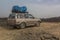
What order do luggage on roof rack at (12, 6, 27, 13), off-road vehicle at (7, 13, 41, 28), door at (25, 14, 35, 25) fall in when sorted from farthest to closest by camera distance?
luggage on roof rack at (12, 6, 27, 13) → door at (25, 14, 35, 25) → off-road vehicle at (7, 13, 41, 28)

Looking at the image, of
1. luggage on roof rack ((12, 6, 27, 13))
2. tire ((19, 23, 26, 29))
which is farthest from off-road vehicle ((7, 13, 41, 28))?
luggage on roof rack ((12, 6, 27, 13))

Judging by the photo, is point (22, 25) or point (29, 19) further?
point (29, 19)

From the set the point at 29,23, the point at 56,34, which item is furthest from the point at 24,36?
the point at 29,23

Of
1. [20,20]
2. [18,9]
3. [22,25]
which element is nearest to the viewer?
[20,20]

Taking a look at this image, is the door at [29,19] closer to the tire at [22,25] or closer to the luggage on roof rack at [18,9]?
the tire at [22,25]

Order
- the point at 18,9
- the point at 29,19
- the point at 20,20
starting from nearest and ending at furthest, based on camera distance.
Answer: the point at 20,20 < the point at 29,19 < the point at 18,9

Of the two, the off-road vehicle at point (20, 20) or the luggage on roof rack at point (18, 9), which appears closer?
the off-road vehicle at point (20, 20)

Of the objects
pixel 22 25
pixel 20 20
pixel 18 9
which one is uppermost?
pixel 18 9


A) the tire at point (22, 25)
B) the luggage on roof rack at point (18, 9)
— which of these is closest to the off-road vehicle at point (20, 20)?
the tire at point (22, 25)

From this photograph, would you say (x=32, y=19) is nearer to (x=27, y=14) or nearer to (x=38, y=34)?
(x=27, y=14)

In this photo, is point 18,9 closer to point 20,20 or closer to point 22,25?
point 20,20

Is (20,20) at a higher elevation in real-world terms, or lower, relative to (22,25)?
higher

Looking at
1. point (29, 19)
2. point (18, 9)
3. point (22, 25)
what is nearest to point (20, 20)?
point (22, 25)

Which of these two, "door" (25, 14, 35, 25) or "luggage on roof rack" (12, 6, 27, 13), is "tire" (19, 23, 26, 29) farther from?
"luggage on roof rack" (12, 6, 27, 13)
